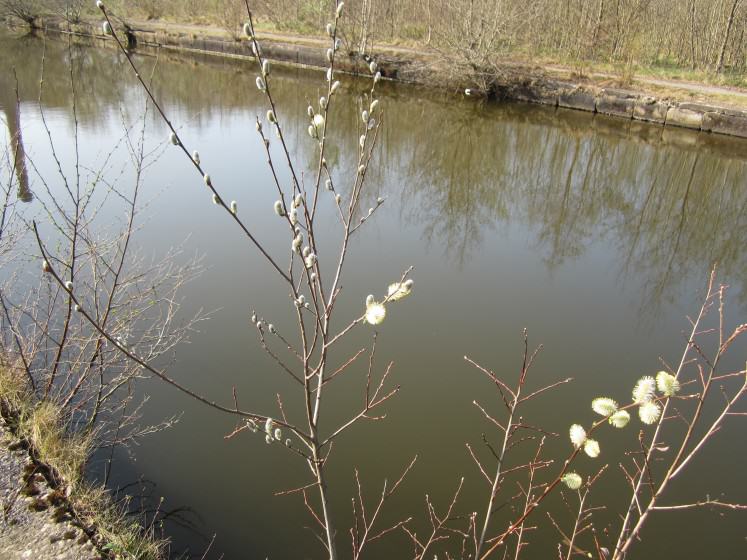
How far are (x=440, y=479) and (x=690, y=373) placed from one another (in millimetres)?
2037

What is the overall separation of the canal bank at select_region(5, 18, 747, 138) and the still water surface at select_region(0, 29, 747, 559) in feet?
1.73

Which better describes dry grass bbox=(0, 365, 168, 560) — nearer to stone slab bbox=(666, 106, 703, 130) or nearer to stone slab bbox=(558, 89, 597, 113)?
stone slab bbox=(666, 106, 703, 130)

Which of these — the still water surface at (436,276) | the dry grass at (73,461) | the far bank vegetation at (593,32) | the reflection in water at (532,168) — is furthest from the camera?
the far bank vegetation at (593,32)

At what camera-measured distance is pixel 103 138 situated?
7.59 m

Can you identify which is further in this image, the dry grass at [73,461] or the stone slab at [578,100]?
the stone slab at [578,100]

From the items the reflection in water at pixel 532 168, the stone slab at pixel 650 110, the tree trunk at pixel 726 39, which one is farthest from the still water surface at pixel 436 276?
the tree trunk at pixel 726 39

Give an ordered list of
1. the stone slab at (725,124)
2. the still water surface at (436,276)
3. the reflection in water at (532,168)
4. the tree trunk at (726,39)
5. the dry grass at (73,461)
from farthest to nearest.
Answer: the tree trunk at (726,39) < the stone slab at (725,124) < the reflection in water at (532,168) < the still water surface at (436,276) < the dry grass at (73,461)

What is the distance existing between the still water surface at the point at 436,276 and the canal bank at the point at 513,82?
53 centimetres

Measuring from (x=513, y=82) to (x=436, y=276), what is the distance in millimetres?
8456

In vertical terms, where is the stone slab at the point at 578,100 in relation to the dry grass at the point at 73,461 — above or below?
above

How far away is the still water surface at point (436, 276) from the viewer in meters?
2.91

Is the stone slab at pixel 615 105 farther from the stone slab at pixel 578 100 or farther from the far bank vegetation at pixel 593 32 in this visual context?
the far bank vegetation at pixel 593 32

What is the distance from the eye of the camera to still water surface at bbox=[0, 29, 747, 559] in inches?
115

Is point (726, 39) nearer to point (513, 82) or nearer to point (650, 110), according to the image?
point (650, 110)
